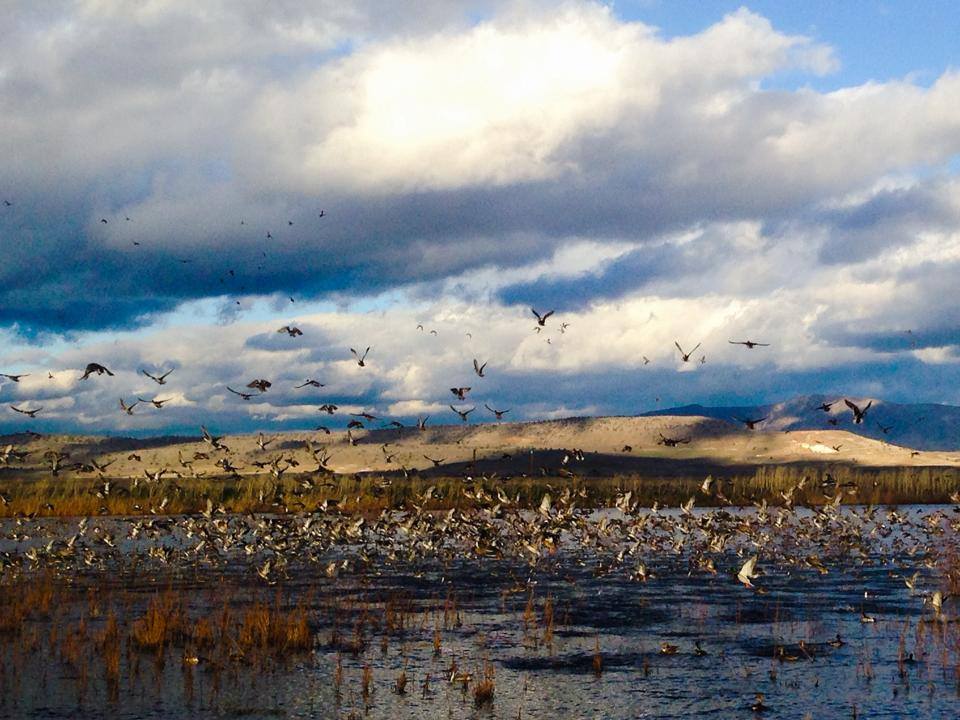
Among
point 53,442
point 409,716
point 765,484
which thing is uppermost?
point 53,442

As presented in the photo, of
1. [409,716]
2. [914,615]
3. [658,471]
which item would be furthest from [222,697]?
[658,471]

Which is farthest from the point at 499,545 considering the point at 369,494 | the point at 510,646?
the point at 369,494

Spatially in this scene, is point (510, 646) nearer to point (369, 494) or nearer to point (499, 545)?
point (499, 545)

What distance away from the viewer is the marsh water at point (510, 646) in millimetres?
16828

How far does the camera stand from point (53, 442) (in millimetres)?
163375

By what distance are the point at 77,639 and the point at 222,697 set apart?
4.66 meters

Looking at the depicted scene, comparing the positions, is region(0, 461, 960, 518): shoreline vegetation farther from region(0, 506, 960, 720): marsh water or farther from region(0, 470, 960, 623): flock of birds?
region(0, 506, 960, 720): marsh water

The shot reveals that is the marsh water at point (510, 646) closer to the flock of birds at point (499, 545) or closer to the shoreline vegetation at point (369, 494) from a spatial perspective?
the flock of birds at point (499, 545)

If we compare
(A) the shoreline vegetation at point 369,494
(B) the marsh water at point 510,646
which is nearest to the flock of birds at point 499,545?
(B) the marsh water at point 510,646

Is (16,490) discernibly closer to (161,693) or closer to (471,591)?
(471,591)

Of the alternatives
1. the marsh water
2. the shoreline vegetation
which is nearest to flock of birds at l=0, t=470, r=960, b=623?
the marsh water

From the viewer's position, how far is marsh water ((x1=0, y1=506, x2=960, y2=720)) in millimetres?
16828

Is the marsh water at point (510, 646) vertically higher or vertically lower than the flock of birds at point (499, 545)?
lower

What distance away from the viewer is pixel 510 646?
2112cm
